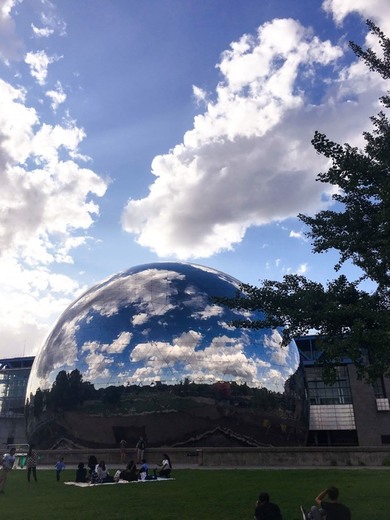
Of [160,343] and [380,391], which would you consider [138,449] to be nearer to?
[160,343]

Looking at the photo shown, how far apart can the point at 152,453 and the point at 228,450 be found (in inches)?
148

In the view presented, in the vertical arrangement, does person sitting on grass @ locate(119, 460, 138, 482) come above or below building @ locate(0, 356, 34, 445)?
below

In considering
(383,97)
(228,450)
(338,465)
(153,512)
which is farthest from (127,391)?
(383,97)

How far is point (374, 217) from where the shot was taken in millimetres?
13477

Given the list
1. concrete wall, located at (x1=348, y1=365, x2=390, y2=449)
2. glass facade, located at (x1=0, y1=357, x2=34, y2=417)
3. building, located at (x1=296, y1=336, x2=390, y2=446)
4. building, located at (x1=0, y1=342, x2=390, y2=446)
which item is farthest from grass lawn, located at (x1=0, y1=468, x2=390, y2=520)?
glass facade, located at (x1=0, y1=357, x2=34, y2=417)

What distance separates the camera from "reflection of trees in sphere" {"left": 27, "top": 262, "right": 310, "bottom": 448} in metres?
22.0

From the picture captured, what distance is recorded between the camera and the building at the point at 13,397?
2371 inches

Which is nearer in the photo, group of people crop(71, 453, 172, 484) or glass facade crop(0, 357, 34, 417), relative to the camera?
group of people crop(71, 453, 172, 484)

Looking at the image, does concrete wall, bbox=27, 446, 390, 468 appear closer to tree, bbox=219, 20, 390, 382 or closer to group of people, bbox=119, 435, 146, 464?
group of people, bbox=119, 435, 146, 464

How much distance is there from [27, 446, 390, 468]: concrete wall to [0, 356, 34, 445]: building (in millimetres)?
45943

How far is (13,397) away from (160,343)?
2057 inches

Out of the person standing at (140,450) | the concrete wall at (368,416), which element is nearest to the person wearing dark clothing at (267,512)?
the person standing at (140,450)

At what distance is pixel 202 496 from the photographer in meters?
12.4

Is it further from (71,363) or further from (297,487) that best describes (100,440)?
(297,487)
